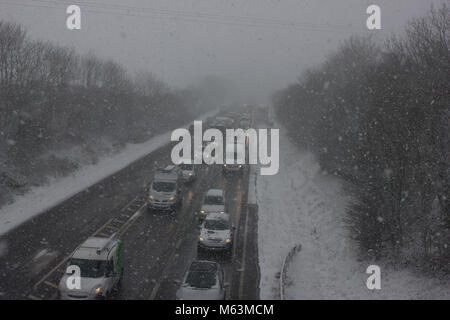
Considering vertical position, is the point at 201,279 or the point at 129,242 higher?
the point at 201,279

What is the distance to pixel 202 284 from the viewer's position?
45.2 feet

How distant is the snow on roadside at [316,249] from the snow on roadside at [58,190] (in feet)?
42.9

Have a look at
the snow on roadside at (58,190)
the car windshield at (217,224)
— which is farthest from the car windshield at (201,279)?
the snow on roadside at (58,190)

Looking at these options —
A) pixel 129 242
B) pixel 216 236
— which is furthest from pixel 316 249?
pixel 129 242

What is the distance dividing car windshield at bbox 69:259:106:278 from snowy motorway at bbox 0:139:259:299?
4.39ft

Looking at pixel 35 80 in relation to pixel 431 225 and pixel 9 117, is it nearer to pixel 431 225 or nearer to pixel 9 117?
pixel 9 117

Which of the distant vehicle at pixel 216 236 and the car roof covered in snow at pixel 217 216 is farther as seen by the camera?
the car roof covered in snow at pixel 217 216

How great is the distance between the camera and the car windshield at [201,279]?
1376 cm

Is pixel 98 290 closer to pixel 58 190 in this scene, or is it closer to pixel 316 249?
pixel 316 249

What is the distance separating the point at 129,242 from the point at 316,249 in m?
9.42

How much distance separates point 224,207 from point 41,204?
11499 mm

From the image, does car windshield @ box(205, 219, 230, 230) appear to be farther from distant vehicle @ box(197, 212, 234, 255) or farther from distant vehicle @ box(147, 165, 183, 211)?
distant vehicle @ box(147, 165, 183, 211)

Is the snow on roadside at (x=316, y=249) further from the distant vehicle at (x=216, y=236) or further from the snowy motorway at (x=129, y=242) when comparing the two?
the distant vehicle at (x=216, y=236)

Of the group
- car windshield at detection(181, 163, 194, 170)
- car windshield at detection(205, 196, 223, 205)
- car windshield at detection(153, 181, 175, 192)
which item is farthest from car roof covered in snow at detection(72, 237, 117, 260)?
car windshield at detection(181, 163, 194, 170)
